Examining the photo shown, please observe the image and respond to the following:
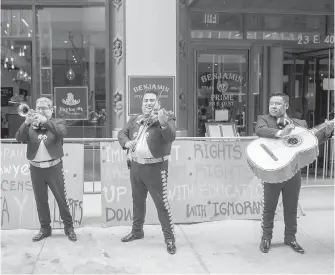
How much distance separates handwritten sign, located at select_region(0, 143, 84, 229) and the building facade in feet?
9.99

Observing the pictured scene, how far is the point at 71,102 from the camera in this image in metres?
10.5

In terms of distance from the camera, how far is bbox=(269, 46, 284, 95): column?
11.8 meters

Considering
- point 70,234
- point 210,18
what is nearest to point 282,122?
point 70,234

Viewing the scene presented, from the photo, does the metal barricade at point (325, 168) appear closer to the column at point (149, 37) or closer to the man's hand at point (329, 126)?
the column at point (149, 37)

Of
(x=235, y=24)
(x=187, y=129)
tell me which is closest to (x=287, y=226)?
(x=187, y=129)

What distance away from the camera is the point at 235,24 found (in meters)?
11.4

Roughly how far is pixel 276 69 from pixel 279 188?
6502 mm

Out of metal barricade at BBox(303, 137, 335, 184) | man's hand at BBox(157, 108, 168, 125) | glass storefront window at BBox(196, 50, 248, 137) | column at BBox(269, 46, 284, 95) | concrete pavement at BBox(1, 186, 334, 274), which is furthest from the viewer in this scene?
column at BBox(269, 46, 284, 95)

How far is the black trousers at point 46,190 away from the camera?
6262 mm

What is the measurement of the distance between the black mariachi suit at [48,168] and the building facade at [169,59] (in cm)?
377

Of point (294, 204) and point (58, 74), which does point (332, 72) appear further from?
point (294, 204)

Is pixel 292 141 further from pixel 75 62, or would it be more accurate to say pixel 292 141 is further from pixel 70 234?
pixel 75 62

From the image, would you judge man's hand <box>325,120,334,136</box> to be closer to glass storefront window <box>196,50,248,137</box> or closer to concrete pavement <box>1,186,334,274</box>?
concrete pavement <box>1,186,334,274</box>

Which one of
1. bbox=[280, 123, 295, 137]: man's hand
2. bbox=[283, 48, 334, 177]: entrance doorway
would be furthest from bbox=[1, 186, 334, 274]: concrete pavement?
bbox=[283, 48, 334, 177]: entrance doorway
